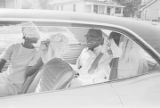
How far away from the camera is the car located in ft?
5.70

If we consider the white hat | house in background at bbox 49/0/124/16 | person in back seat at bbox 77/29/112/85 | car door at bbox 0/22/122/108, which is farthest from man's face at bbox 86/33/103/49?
house in background at bbox 49/0/124/16

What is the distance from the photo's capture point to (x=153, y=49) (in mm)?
2029

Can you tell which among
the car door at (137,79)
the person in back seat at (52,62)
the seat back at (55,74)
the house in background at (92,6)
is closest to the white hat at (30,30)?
the person in back seat at (52,62)

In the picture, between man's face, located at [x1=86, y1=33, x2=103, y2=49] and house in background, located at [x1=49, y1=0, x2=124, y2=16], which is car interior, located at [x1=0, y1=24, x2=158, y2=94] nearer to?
man's face, located at [x1=86, y1=33, x2=103, y2=49]

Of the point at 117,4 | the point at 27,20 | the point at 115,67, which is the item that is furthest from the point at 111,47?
the point at 117,4

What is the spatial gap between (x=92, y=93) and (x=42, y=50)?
65cm

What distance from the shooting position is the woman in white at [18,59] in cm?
200

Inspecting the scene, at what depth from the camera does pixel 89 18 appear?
1981mm

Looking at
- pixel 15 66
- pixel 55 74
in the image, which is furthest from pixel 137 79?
pixel 15 66

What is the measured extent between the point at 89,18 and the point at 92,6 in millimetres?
30062

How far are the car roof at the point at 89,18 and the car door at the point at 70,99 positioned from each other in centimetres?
43

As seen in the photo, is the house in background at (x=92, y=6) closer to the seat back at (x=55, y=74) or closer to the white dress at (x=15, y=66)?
the white dress at (x=15, y=66)

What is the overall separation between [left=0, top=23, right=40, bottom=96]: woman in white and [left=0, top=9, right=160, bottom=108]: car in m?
0.07

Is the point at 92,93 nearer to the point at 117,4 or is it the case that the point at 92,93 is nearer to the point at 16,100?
the point at 16,100
